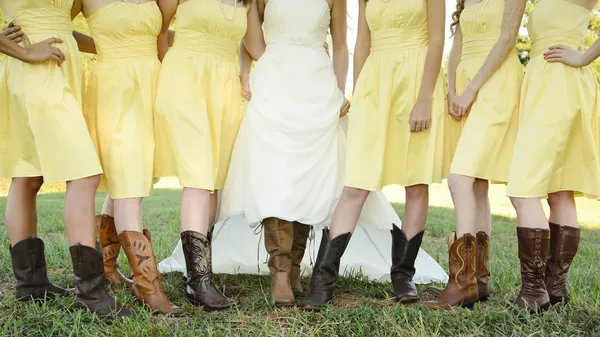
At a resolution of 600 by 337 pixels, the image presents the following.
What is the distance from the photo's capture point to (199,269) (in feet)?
11.8

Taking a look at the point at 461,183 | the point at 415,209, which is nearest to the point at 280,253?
the point at 415,209

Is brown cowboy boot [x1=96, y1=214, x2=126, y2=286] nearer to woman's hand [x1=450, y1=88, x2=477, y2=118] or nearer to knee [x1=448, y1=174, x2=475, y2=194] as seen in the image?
knee [x1=448, y1=174, x2=475, y2=194]

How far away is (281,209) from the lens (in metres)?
3.63

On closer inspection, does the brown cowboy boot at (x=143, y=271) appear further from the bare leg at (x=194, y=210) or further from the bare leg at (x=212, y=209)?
the bare leg at (x=212, y=209)

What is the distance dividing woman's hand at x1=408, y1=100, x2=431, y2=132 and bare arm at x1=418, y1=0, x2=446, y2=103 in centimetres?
3

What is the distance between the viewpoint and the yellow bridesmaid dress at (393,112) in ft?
12.2

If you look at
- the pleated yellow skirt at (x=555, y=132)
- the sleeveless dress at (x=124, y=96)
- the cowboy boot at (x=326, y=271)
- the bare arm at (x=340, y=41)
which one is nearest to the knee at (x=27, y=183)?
the sleeveless dress at (x=124, y=96)

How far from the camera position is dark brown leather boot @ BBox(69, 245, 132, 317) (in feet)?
11.0

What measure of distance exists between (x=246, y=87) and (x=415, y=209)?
55.2 inches

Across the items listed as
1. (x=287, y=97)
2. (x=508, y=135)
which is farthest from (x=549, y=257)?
(x=287, y=97)

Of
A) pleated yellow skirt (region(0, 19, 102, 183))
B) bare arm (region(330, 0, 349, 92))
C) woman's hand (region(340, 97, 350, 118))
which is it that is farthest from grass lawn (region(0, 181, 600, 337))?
bare arm (region(330, 0, 349, 92))

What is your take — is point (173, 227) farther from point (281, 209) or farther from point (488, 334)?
point (488, 334)

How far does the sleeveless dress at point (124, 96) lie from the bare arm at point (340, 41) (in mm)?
1156

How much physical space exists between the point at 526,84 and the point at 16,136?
2919mm
